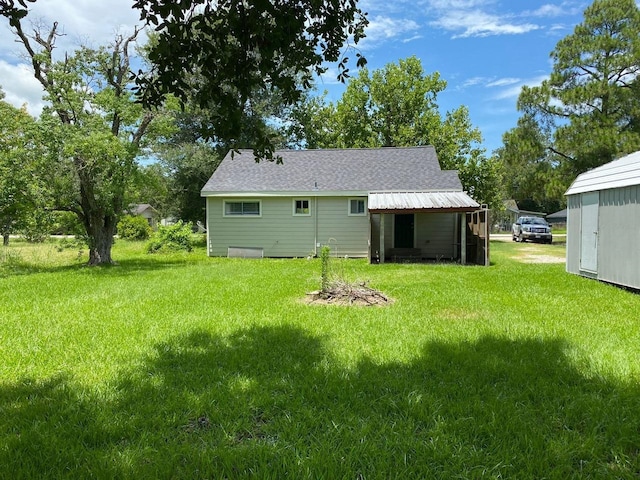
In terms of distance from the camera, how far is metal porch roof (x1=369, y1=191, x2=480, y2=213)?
1366cm

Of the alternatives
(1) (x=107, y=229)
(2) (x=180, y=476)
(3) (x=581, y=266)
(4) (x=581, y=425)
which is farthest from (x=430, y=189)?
(2) (x=180, y=476)

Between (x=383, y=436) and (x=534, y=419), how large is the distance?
121 cm

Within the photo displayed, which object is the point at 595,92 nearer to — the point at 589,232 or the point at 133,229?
the point at 589,232

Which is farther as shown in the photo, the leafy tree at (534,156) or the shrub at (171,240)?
the leafy tree at (534,156)

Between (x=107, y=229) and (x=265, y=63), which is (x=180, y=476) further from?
(x=107, y=229)

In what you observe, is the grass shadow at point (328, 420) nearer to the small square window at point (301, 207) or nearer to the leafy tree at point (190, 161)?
the small square window at point (301, 207)

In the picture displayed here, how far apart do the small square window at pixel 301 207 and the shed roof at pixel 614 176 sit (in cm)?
954

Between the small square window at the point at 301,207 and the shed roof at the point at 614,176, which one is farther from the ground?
the shed roof at the point at 614,176

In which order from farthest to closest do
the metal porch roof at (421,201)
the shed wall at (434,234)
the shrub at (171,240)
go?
the shrub at (171,240) → the shed wall at (434,234) → the metal porch roof at (421,201)

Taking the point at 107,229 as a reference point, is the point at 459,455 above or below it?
below

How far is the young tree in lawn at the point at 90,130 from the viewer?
11578mm

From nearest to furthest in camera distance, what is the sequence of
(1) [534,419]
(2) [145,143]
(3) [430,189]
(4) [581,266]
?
(1) [534,419], (4) [581,266], (2) [145,143], (3) [430,189]

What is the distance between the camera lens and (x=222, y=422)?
3.03 metres

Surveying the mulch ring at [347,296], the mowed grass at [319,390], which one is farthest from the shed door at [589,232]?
the mulch ring at [347,296]
